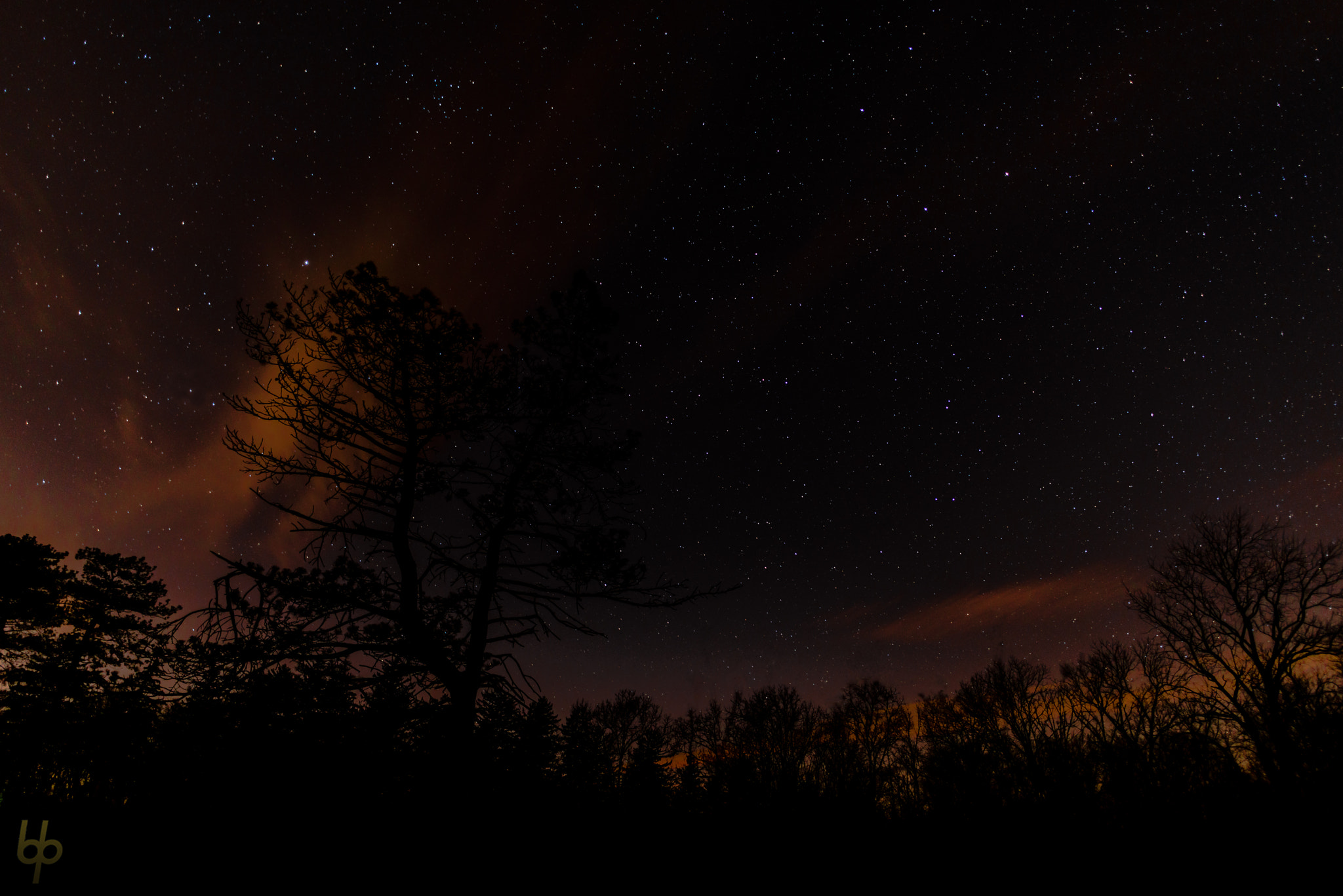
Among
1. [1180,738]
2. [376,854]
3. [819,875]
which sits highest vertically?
[1180,738]

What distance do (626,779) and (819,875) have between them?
3485mm

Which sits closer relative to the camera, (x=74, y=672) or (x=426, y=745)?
(x=426, y=745)

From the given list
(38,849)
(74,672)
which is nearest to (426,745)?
(38,849)

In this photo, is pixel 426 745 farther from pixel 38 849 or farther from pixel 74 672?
pixel 74 672

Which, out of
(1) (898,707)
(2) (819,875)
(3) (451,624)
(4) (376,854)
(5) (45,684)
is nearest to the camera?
(4) (376,854)

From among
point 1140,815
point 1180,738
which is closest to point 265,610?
point 1140,815

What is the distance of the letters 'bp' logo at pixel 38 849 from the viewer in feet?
14.7

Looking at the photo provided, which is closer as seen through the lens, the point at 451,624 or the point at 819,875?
the point at 819,875

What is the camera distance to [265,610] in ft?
18.8

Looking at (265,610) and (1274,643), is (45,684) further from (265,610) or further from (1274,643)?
(1274,643)

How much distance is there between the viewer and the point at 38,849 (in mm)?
4648

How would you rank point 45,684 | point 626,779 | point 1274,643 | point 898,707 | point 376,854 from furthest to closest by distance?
point 898,707, point 1274,643, point 45,684, point 626,779, point 376,854

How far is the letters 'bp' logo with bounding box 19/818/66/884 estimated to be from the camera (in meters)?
4.49

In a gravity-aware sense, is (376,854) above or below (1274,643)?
below
